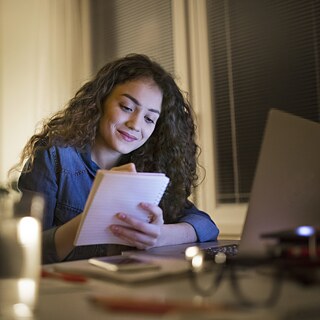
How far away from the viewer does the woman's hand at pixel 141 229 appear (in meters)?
1.08

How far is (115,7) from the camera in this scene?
331 centimetres

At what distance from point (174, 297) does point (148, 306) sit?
0.34 feet

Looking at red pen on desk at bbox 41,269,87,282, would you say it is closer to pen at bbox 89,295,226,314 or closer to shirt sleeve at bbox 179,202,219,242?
pen at bbox 89,295,226,314

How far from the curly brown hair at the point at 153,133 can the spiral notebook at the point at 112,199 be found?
0.50m

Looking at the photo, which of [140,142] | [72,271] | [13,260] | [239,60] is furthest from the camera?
[239,60]

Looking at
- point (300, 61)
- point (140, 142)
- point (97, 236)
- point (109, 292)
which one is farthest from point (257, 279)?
point (300, 61)

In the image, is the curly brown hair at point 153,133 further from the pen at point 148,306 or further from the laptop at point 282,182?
the pen at point 148,306

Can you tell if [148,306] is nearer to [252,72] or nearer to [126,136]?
[126,136]

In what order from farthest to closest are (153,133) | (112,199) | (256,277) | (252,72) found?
1. (252,72)
2. (153,133)
3. (112,199)
4. (256,277)

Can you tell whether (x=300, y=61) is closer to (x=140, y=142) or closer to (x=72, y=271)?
(x=140, y=142)

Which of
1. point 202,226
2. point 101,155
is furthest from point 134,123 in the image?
point 202,226

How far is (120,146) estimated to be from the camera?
63.0 inches

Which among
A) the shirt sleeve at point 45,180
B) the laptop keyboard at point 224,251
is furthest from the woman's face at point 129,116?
the laptop keyboard at point 224,251

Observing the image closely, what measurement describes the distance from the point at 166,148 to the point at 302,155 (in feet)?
3.04
